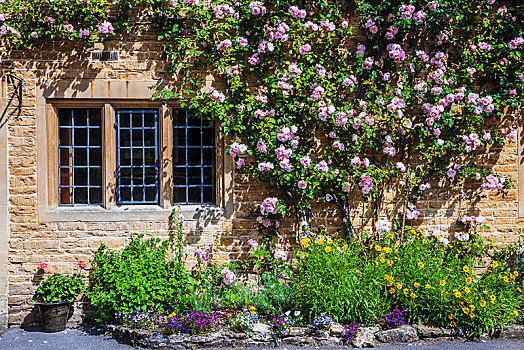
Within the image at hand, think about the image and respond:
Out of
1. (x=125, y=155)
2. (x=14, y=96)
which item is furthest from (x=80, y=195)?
(x=14, y=96)

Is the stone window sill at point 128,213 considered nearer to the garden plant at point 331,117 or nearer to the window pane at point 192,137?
the garden plant at point 331,117

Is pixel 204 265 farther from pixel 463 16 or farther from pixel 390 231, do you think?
pixel 463 16

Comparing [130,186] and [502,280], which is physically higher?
[130,186]

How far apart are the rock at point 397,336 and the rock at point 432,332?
0.23 feet

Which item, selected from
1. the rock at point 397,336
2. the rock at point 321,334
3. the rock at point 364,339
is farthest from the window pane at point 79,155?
the rock at point 397,336

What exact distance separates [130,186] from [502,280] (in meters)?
5.08

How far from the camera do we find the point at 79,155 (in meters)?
7.03

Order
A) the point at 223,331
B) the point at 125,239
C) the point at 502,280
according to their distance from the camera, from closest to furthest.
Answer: the point at 223,331 < the point at 502,280 < the point at 125,239

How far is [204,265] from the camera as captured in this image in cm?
697

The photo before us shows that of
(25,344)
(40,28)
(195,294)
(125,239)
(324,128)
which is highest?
(40,28)

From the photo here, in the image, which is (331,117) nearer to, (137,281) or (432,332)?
(432,332)

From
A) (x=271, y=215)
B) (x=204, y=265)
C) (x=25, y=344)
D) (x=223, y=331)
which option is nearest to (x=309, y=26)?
(x=271, y=215)

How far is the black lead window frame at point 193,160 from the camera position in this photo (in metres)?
7.14

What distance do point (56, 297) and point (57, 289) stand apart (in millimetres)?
100
